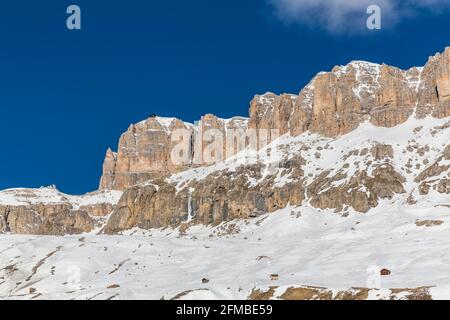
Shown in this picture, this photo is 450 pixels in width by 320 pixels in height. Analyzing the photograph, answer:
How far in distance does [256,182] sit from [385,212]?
2435 inches

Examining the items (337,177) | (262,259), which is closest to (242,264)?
(262,259)

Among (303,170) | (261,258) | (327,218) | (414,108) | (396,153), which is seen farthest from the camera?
(414,108)

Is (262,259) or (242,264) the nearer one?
(242,264)

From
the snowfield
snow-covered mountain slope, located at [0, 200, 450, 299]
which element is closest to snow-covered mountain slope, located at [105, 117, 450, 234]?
the snowfield

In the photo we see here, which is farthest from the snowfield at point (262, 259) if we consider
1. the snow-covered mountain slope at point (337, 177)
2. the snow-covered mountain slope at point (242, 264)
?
the snow-covered mountain slope at point (337, 177)

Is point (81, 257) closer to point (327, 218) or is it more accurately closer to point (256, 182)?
point (327, 218)

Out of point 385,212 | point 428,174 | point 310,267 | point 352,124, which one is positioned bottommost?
point 310,267

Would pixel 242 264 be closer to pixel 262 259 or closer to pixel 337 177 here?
pixel 262 259

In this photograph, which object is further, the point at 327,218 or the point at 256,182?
the point at 256,182

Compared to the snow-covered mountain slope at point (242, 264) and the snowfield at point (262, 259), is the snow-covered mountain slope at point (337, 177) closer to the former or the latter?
the snowfield at point (262, 259)

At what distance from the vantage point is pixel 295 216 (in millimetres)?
140750
